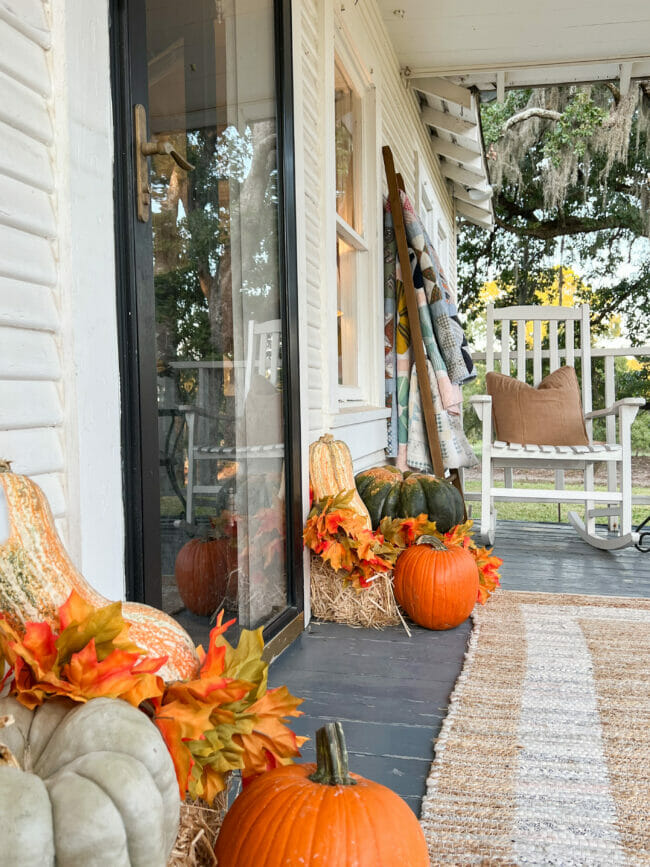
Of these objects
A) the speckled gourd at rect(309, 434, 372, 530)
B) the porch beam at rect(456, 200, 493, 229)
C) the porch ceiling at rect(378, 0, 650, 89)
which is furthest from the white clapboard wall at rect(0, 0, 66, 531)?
the porch beam at rect(456, 200, 493, 229)

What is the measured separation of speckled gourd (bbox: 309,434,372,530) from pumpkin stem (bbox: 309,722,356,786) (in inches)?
58.2

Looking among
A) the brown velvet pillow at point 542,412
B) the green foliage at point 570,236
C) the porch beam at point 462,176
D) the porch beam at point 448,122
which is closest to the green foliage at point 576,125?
the porch beam at point 462,176

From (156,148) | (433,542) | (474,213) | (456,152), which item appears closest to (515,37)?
(456,152)

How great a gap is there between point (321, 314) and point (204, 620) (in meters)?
1.37

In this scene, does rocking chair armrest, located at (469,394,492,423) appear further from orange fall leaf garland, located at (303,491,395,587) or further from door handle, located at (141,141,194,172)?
door handle, located at (141,141,194,172)

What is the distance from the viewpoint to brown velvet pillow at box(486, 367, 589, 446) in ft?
13.2

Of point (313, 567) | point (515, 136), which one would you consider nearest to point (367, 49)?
point (313, 567)

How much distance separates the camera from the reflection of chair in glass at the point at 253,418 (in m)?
1.59

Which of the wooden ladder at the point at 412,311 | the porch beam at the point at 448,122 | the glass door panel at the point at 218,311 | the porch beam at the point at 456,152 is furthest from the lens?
the porch beam at the point at 456,152

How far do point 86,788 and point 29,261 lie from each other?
0.73 metres

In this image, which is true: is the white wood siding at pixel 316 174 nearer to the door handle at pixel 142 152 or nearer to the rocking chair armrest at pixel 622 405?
the door handle at pixel 142 152

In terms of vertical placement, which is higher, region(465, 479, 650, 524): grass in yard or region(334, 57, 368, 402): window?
region(334, 57, 368, 402): window

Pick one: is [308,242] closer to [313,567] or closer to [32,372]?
[313,567]

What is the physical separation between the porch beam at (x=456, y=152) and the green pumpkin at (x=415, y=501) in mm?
4244
